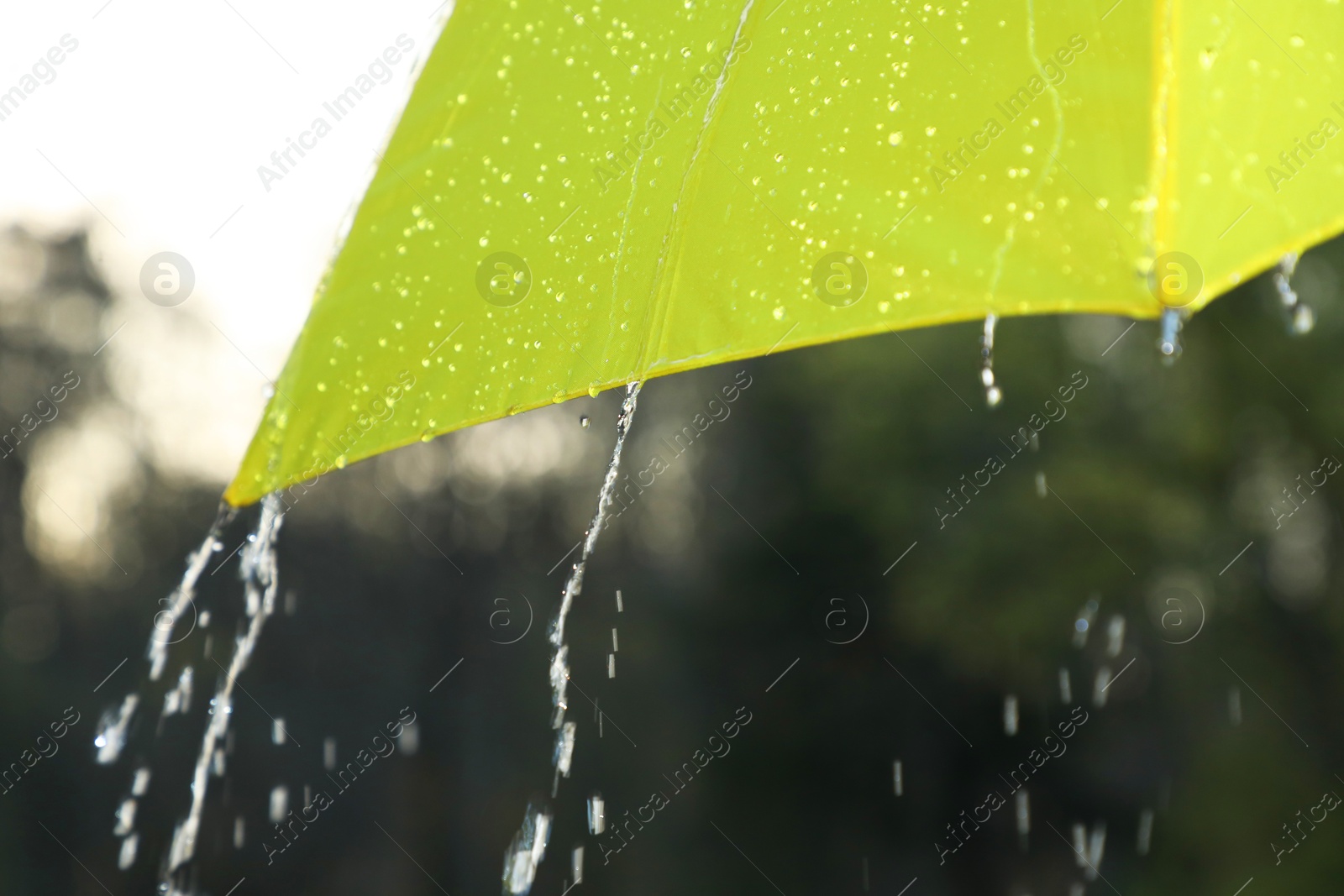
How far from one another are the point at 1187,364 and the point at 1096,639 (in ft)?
9.49

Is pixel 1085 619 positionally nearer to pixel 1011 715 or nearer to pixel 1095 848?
pixel 1011 715

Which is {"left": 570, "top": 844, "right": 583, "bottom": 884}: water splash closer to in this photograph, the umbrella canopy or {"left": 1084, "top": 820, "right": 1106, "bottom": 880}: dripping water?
{"left": 1084, "top": 820, "right": 1106, "bottom": 880}: dripping water

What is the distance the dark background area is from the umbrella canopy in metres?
8.84

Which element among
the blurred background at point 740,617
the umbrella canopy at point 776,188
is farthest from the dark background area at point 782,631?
the umbrella canopy at point 776,188

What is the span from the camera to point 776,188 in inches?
48.4

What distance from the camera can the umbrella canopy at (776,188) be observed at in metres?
0.98

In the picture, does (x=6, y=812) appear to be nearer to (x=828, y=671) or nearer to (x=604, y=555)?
(x=604, y=555)

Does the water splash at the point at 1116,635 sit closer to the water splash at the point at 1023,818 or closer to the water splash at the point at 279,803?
the water splash at the point at 1023,818

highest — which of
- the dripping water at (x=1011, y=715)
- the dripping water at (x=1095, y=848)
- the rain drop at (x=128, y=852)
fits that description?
the rain drop at (x=128, y=852)

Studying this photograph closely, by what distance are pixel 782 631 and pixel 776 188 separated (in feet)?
45.3

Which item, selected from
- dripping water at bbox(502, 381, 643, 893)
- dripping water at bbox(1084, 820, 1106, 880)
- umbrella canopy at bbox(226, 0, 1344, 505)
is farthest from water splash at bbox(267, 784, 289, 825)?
umbrella canopy at bbox(226, 0, 1344, 505)

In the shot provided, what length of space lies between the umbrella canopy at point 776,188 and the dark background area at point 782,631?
8.84 meters

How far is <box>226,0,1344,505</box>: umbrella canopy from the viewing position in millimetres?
978

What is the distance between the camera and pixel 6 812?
1517 cm
